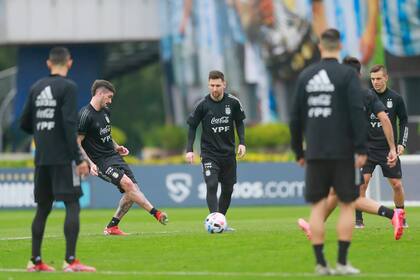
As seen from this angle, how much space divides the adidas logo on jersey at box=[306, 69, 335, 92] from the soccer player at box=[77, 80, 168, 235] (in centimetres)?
584

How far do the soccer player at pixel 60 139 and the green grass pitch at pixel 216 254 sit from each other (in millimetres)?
639

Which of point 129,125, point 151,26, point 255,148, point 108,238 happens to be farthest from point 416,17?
point 129,125

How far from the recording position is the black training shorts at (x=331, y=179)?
1184 centimetres

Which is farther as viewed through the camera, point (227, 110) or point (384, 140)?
point (227, 110)

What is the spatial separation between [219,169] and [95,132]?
1.85 m

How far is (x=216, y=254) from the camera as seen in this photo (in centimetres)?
1402

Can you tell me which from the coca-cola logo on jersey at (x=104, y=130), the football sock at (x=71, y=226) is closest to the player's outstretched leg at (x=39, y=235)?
the football sock at (x=71, y=226)

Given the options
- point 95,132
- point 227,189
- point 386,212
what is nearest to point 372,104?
point 386,212

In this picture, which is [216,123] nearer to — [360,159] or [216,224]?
[216,224]

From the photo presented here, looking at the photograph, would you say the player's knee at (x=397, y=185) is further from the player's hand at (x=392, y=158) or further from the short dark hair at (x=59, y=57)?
the short dark hair at (x=59, y=57)

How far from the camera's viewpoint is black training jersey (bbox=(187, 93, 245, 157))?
1772 centimetres

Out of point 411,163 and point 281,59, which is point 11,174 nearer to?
point 411,163

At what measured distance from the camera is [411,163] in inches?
1078

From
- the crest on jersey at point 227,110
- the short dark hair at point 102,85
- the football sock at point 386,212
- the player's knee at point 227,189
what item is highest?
the short dark hair at point 102,85
